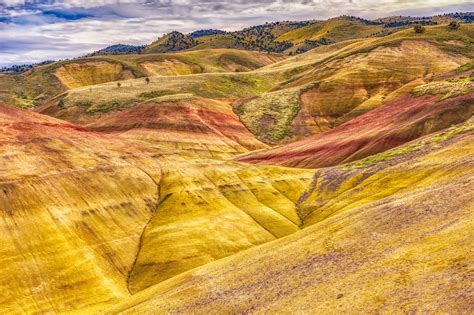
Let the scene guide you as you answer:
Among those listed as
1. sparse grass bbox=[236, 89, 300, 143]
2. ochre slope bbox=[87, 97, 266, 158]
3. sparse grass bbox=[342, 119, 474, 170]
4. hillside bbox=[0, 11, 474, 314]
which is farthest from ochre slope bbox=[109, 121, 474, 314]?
sparse grass bbox=[236, 89, 300, 143]

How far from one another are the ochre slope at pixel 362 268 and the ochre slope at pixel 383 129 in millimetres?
36145

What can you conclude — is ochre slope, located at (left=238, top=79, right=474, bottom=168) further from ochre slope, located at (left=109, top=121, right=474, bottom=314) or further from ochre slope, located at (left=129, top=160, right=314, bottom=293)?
ochre slope, located at (left=109, top=121, right=474, bottom=314)

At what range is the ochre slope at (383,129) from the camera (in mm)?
90000

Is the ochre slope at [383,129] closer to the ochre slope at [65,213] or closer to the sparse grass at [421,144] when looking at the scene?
the sparse grass at [421,144]

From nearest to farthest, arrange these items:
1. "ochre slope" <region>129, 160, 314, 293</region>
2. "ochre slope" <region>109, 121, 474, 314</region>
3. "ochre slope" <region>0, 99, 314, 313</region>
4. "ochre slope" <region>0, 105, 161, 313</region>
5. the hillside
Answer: "ochre slope" <region>109, 121, 474, 314</region> < the hillside < "ochre slope" <region>0, 105, 161, 313</region> < "ochre slope" <region>0, 99, 314, 313</region> < "ochre slope" <region>129, 160, 314, 293</region>

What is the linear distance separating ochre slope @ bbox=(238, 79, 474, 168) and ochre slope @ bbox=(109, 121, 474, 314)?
36145 mm

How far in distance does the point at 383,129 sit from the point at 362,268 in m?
72.2

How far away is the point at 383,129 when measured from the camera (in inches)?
3962

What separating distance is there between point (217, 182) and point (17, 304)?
3573 cm

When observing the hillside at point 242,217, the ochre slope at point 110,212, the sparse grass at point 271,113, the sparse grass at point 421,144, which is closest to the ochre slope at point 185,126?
the hillside at point 242,217

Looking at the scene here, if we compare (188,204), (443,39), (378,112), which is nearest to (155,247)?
(188,204)

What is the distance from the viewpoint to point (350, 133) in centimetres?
11362

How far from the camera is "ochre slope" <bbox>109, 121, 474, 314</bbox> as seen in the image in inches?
1072

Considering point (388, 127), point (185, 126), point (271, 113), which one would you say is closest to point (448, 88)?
point (388, 127)
